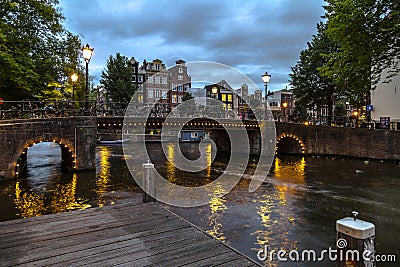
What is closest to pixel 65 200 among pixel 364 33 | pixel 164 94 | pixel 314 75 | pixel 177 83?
pixel 364 33

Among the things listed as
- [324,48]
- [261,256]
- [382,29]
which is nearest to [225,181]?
[261,256]

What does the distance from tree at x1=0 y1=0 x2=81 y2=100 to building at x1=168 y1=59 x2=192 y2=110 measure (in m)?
46.7

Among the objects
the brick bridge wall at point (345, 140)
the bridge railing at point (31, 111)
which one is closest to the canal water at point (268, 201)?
the bridge railing at point (31, 111)

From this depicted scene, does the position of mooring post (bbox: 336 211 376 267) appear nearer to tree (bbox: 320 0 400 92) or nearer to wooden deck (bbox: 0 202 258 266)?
wooden deck (bbox: 0 202 258 266)

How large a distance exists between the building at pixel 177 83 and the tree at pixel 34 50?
46714mm

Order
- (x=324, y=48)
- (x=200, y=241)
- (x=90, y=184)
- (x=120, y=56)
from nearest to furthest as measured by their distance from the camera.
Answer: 1. (x=200, y=241)
2. (x=90, y=184)
3. (x=324, y=48)
4. (x=120, y=56)

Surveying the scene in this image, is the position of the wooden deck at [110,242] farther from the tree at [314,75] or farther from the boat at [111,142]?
the boat at [111,142]

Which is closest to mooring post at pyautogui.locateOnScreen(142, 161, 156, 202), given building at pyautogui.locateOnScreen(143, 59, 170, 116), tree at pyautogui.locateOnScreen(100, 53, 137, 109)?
tree at pyautogui.locateOnScreen(100, 53, 137, 109)

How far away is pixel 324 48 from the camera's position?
3869 centimetres

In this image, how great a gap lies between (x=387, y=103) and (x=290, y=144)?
12423 millimetres

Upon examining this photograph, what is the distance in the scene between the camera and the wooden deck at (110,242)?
5.17m

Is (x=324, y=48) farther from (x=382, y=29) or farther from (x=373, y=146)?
(x=382, y=29)

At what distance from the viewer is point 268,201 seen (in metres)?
14.1

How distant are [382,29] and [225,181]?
587 inches
